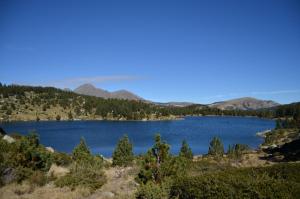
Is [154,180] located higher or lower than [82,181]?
higher

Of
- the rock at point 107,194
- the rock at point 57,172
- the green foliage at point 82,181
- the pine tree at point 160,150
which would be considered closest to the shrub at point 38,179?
the green foliage at point 82,181

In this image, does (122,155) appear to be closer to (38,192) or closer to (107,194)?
(38,192)

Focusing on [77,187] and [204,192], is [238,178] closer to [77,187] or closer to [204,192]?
[204,192]

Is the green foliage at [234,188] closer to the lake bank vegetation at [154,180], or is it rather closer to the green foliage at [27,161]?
the lake bank vegetation at [154,180]

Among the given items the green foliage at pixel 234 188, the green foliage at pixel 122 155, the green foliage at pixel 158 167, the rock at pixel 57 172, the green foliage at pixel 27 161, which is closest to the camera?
the green foliage at pixel 234 188

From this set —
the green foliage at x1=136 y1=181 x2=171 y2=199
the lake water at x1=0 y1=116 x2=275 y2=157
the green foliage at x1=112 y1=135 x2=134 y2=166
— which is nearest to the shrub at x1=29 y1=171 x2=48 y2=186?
the green foliage at x1=136 y1=181 x2=171 y2=199

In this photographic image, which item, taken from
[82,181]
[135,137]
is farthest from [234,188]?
[135,137]

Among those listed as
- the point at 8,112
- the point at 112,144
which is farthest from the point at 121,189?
the point at 8,112

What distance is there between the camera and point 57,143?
9506 centimetres

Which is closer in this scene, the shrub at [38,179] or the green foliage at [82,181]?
the green foliage at [82,181]

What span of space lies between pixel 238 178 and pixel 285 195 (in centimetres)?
192

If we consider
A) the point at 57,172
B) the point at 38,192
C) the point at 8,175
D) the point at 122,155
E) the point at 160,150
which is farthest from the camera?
the point at 122,155

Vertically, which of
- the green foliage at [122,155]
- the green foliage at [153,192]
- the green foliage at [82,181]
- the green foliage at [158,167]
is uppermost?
the green foliage at [158,167]

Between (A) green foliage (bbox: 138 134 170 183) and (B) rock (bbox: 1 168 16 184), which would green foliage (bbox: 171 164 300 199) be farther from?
(B) rock (bbox: 1 168 16 184)
